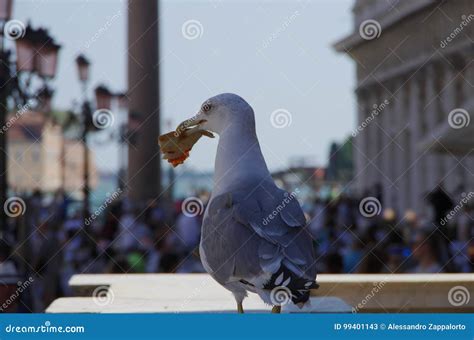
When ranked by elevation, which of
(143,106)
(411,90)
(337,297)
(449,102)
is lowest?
(337,297)

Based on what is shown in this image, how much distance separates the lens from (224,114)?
4281 millimetres

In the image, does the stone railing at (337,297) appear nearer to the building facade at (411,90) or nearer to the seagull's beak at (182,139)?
the seagull's beak at (182,139)

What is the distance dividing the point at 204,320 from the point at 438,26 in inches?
827

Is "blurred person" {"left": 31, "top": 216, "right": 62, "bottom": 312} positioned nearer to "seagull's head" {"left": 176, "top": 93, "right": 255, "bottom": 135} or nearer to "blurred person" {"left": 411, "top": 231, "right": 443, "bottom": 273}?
"blurred person" {"left": 411, "top": 231, "right": 443, "bottom": 273}

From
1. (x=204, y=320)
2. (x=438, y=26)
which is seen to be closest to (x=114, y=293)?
(x=204, y=320)

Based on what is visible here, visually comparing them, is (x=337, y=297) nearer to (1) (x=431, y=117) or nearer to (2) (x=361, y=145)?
(1) (x=431, y=117)

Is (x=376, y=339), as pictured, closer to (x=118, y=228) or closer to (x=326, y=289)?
(x=326, y=289)

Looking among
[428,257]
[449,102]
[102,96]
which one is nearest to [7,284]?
[428,257]

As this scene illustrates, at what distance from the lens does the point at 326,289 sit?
6.55 metres

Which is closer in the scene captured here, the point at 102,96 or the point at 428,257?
the point at 428,257

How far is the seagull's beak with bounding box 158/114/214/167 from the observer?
443 centimetres

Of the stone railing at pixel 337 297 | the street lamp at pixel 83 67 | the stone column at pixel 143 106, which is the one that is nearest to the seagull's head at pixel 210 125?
the stone railing at pixel 337 297

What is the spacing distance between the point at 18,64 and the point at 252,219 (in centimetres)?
622

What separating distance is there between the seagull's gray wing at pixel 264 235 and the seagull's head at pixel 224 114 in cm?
26
